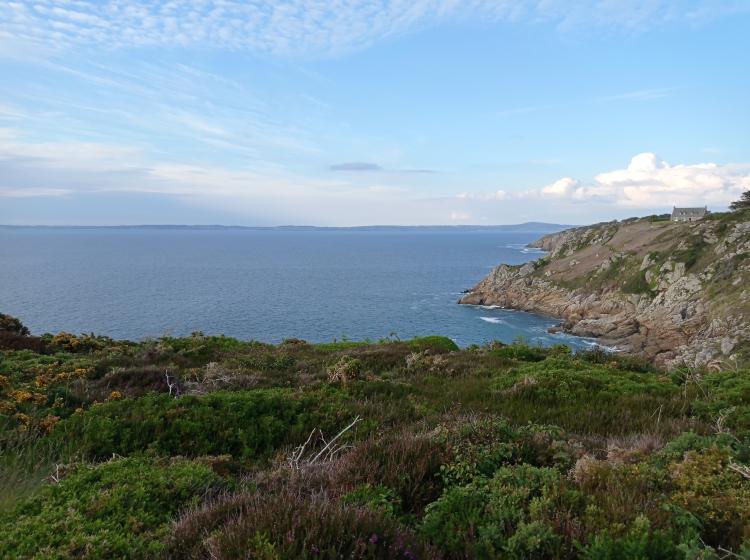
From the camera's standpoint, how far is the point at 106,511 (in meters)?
4.15

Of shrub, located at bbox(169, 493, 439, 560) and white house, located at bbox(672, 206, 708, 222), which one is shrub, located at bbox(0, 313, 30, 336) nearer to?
shrub, located at bbox(169, 493, 439, 560)

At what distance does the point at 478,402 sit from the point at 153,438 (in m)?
6.18

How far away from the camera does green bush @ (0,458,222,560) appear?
3.57 meters

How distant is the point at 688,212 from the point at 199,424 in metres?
122

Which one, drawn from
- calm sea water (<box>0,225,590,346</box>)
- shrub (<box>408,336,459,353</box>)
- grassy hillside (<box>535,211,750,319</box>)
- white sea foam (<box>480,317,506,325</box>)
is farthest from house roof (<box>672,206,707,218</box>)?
shrub (<box>408,336,459,353</box>)

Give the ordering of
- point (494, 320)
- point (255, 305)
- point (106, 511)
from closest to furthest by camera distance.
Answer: point (106, 511) → point (494, 320) → point (255, 305)

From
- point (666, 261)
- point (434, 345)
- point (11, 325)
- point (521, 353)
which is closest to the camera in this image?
point (521, 353)

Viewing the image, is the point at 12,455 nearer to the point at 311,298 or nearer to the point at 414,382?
the point at 414,382

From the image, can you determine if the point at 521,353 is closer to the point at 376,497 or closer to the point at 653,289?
the point at 376,497

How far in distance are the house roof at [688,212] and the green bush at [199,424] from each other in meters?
118

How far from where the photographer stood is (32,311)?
64500 millimetres

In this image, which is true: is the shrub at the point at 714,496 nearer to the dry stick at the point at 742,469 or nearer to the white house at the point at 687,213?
the dry stick at the point at 742,469

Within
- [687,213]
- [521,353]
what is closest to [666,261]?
[687,213]

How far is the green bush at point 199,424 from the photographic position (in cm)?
691
